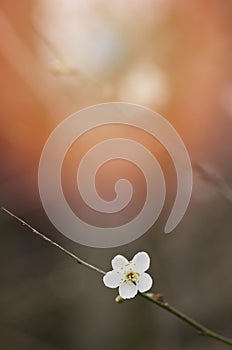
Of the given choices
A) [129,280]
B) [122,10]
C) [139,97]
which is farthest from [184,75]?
[129,280]

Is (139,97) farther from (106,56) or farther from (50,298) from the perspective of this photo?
(50,298)

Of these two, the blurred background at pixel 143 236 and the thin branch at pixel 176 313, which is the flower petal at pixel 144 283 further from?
the blurred background at pixel 143 236

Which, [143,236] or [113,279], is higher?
[143,236]

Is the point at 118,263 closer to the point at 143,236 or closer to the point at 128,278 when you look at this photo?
the point at 128,278

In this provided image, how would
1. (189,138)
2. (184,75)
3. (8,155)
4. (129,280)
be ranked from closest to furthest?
(129,280) < (184,75) < (189,138) < (8,155)

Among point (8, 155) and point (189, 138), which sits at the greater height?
point (8, 155)

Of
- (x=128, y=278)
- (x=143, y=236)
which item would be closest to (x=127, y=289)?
(x=128, y=278)

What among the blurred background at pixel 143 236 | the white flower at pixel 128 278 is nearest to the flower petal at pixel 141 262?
the white flower at pixel 128 278
